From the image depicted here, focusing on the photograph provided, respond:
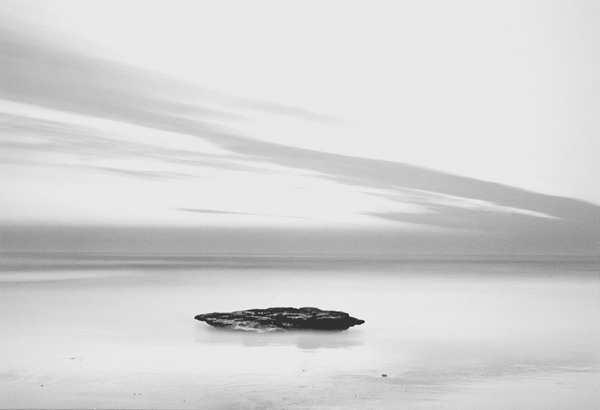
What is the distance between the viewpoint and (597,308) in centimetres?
1029

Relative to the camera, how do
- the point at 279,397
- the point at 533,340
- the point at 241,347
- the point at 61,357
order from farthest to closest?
the point at 533,340
the point at 241,347
the point at 61,357
the point at 279,397

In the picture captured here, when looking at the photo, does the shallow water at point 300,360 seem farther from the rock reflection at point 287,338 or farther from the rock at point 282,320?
the rock at point 282,320

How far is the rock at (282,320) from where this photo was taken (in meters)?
6.56

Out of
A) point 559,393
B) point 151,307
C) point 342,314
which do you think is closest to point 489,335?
point 342,314

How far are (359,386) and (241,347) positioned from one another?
1810mm

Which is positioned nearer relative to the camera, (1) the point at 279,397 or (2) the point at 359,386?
(1) the point at 279,397

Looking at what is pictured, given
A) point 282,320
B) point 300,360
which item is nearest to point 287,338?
point 282,320

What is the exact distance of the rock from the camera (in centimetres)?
656

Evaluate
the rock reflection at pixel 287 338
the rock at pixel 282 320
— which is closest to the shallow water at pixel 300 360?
the rock reflection at pixel 287 338

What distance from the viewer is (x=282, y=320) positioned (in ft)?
21.6

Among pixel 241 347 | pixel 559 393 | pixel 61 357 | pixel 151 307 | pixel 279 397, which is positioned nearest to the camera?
pixel 279 397

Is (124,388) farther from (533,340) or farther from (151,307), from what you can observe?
(151,307)

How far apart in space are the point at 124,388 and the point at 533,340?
466cm

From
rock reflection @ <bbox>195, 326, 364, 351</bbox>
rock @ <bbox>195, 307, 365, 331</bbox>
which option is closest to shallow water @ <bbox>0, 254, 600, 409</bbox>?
rock reflection @ <bbox>195, 326, 364, 351</bbox>
